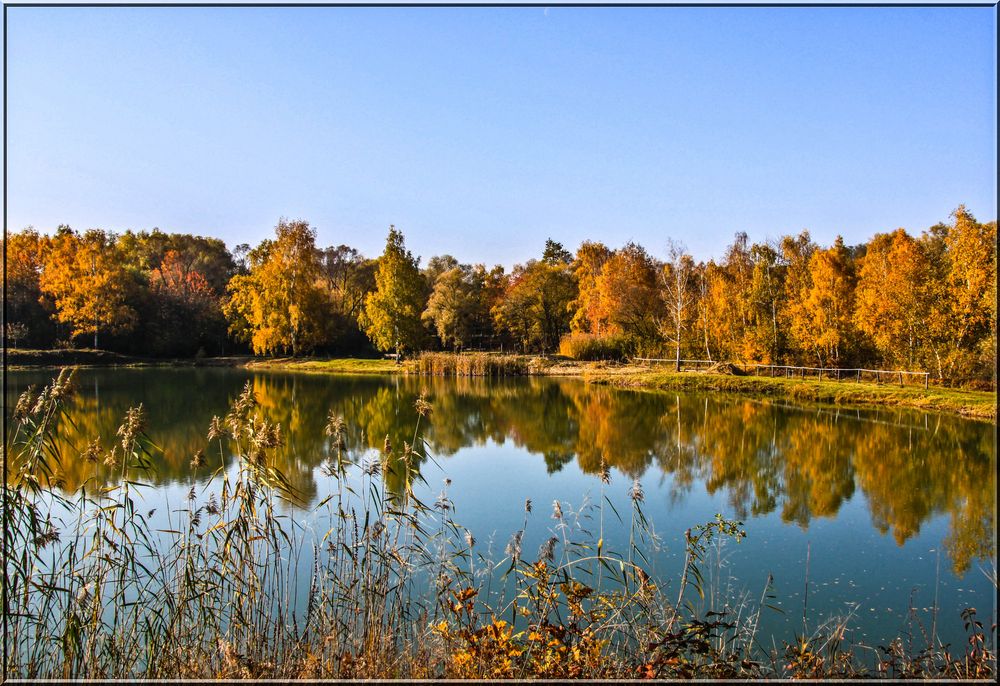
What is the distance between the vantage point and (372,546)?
185 inches

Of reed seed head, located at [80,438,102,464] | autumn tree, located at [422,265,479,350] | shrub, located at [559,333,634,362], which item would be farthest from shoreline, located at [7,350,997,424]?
reed seed head, located at [80,438,102,464]

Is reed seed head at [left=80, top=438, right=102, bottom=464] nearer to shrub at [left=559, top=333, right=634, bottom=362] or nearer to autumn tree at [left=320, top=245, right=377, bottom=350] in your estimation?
shrub at [left=559, top=333, right=634, bottom=362]

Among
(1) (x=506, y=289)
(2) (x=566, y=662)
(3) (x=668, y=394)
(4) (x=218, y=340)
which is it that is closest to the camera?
(2) (x=566, y=662)

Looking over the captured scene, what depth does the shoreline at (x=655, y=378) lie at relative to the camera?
67.2ft

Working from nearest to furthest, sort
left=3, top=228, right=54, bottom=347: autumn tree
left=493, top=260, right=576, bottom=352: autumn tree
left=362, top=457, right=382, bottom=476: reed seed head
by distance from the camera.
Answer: left=362, top=457, right=382, bottom=476: reed seed head, left=3, top=228, right=54, bottom=347: autumn tree, left=493, top=260, right=576, bottom=352: autumn tree

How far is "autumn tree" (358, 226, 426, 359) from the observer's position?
38031 millimetres

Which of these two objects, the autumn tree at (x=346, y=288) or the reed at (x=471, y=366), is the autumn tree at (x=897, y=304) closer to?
the reed at (x=471, y=366)

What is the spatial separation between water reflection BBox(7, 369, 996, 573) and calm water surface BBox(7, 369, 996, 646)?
0.06 meters

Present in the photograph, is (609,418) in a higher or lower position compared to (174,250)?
lower

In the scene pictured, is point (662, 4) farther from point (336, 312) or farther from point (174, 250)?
point (174, 250)

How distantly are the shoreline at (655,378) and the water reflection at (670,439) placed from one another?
1.30 m

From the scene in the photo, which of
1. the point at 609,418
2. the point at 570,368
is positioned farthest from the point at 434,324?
the point at 609,418

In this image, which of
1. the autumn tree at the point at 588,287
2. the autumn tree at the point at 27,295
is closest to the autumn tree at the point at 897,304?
the autumn tree at the point at 588,287

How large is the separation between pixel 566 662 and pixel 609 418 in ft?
52.6
